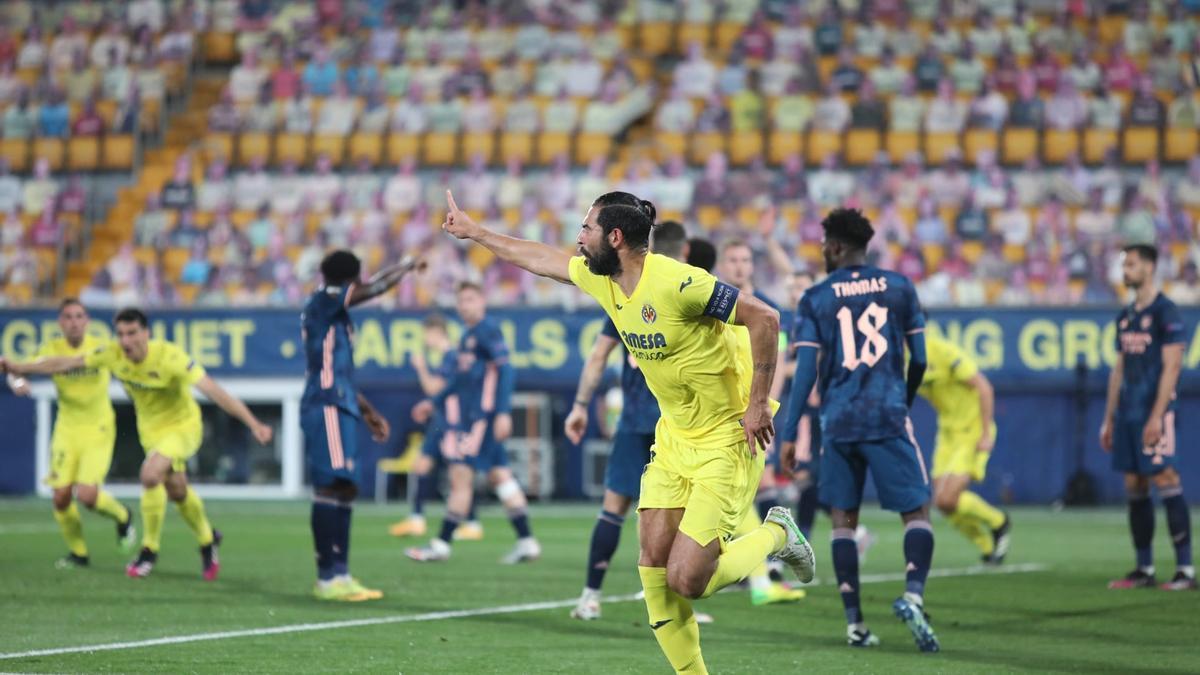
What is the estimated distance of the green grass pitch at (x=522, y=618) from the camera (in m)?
8.93

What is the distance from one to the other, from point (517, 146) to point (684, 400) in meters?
19.7

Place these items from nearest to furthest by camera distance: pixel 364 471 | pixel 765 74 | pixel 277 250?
pixel 364 471
pixel 277 250
pixel 765 74

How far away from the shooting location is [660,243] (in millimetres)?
10883

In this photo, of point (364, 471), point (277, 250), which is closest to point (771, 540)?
point (364, 471)

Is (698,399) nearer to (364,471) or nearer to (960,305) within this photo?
(960,305)

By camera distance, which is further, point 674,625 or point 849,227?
point 849,227

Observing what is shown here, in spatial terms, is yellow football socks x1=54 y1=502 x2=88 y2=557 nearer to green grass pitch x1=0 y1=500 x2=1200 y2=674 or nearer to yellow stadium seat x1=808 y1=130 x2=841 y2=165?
green grass pitch x1=0 y1=500 x2=1200 y2=674

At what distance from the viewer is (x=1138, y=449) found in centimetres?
1295

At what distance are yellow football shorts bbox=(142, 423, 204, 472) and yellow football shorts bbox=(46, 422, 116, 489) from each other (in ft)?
3.70

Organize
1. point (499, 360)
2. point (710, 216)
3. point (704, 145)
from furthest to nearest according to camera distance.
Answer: point (704, 145), point (710, 216), point (499, 360)

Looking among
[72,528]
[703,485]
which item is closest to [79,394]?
[72,528]

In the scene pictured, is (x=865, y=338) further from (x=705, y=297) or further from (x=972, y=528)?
(x=972, y=528)

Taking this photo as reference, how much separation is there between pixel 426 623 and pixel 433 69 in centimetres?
1942

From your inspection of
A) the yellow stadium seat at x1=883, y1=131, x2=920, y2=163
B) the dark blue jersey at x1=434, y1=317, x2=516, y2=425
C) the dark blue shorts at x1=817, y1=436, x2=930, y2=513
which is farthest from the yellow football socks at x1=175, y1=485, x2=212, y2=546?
the yellow stadium seat at x1=883, y1=131, x2=920, y2=163
